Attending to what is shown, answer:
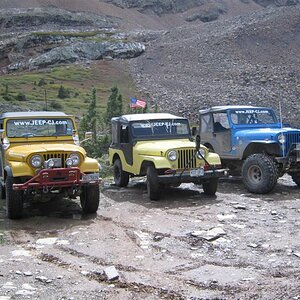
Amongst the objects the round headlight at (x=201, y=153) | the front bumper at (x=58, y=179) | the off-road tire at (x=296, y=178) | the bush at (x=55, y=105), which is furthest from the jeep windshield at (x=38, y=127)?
the bush at (x=55, y=105)

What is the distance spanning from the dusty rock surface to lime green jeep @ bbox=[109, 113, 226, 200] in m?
0.52

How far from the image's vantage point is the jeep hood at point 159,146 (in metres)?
11.5

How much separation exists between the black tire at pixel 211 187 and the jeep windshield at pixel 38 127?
3.32 metres

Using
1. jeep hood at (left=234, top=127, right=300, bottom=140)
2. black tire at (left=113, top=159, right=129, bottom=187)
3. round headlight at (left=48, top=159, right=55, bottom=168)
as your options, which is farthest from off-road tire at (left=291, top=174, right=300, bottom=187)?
round headlight at (left=48, top=159, right=55, bottom=168)

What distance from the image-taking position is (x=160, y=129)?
12.8 meters

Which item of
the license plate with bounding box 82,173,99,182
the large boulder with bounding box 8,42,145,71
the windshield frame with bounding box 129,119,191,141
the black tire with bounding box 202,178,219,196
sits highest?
the large boulder with bounding box 8,42,145,71

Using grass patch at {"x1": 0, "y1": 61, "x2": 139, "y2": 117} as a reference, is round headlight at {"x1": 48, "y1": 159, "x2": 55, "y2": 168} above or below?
below

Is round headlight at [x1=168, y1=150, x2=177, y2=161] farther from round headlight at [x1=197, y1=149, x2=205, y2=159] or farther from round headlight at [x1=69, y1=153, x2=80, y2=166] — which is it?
round headlight at [x1=69, y1=153, x2=80, y2=166]

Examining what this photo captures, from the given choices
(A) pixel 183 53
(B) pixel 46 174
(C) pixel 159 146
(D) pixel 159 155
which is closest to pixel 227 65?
(A) pixel 183 53

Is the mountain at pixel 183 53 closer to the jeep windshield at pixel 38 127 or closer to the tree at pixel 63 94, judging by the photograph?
the tree at pixel 63 94

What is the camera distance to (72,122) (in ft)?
36.1

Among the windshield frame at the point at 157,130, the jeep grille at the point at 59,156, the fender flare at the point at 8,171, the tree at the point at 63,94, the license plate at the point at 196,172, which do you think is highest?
the tree at the point at 63,94

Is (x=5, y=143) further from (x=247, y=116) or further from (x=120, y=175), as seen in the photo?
(x=247, y=116)

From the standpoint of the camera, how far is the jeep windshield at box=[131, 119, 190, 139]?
41.5 ft
